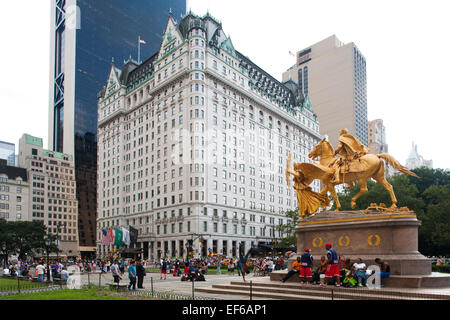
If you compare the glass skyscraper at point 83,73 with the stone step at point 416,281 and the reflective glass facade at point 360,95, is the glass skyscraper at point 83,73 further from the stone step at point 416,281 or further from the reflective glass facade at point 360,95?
the stone step at point 416,281

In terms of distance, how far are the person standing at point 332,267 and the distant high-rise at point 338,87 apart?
148 m

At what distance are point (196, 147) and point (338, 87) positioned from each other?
108728 millimetres

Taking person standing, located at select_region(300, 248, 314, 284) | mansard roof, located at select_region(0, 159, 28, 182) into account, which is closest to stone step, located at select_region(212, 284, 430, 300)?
person standing, located at select_region(300, 248, 314, 284)

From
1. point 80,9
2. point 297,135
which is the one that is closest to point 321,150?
point 297,135

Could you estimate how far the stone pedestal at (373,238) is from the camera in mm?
18859

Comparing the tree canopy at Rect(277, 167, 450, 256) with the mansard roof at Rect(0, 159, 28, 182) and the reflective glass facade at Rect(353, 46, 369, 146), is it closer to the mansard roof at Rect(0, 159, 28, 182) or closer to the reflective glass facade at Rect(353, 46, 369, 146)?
the reflective glass facade at Rect(353, 46, 369, 146)

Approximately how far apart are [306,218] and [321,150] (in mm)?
4356

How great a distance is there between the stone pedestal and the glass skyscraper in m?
138

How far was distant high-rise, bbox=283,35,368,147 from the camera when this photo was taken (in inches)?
6604

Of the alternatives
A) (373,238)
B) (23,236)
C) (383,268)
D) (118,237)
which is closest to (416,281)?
(383,268)

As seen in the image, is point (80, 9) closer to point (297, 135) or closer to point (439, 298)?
point (297, 135)

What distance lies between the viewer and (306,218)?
930 inches

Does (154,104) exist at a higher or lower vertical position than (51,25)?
lower
